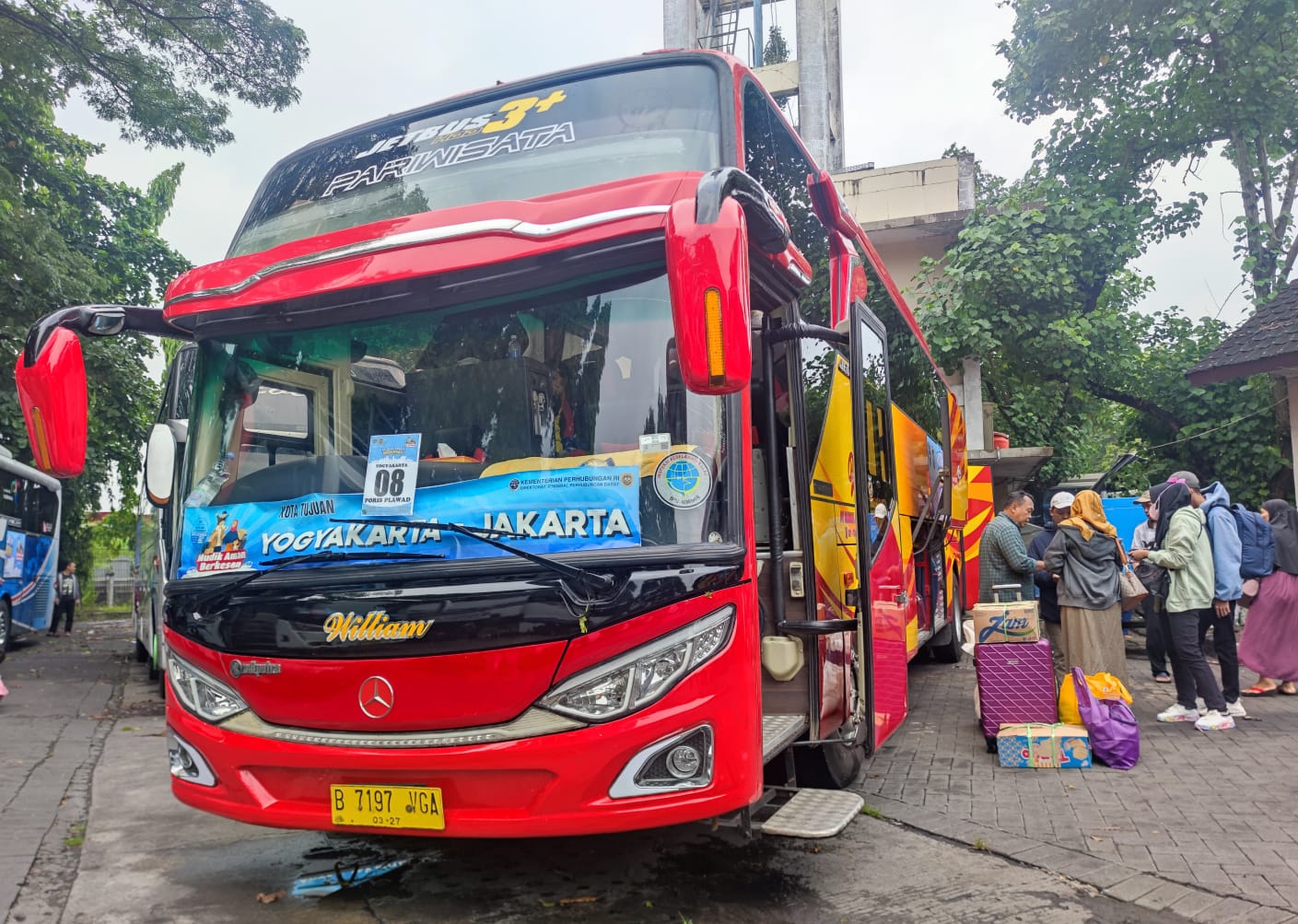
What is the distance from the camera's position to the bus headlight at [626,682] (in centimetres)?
354

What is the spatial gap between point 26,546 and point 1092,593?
16892 millimetres

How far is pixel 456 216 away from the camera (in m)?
3.96

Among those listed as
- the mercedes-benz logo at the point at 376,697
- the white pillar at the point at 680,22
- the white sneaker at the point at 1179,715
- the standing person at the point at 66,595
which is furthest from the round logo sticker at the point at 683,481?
the white pillar at the point at 680,22

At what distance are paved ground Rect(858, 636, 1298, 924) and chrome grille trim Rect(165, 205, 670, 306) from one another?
3.47 meters

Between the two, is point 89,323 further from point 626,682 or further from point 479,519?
point 626,682

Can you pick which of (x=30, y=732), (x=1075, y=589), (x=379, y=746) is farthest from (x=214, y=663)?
(x=30, y=732)

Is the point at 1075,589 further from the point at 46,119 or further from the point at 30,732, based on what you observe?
the point at 46,119

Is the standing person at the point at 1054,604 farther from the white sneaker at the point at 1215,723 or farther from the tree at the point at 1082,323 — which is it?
the tree at the point at 1082,323

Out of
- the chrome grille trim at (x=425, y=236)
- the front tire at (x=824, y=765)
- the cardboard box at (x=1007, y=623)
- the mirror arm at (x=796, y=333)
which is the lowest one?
the front tire at (x=824, y=765)

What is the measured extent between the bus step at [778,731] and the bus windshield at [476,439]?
1030 millimetres

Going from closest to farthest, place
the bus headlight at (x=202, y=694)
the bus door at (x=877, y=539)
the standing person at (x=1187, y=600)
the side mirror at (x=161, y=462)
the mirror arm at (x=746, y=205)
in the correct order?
the mirror arm at (x=746, y=205) < the bus headlight at (x=202, y=694) < the side mirror at (x=161, y=462) < the bus door at (x=877, y=539) < the standing person at (x=1187, y=600)

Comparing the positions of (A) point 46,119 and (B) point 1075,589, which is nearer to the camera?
(B) point 1075,589

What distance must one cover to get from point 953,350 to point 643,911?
13.8 meters

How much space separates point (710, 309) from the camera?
312cm
